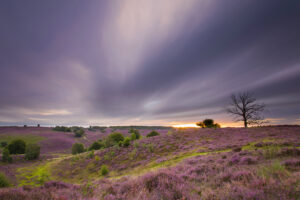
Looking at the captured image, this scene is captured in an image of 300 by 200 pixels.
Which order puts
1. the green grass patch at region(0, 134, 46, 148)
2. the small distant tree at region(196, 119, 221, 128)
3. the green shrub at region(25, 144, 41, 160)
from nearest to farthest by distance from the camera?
the green shrub at region(25, 144, 41, 160), the small distant tree at region(196, 119, 221, 128), the green grass patch at region(0, 134, 46, 148)

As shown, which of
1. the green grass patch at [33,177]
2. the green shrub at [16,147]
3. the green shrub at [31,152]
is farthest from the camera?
the green shrub at [16,147]

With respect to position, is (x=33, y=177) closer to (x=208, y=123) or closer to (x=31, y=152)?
(x=31, y=152)

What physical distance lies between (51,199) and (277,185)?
7.26 metres

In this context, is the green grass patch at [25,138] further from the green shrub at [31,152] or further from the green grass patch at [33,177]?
the green grass patch at [33,177]

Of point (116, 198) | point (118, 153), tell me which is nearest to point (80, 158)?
point (118, 153)

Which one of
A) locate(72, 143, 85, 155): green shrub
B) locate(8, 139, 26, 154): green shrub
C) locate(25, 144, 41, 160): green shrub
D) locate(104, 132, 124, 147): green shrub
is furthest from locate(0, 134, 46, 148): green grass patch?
locate(104, 132, 124, 147): green shrub

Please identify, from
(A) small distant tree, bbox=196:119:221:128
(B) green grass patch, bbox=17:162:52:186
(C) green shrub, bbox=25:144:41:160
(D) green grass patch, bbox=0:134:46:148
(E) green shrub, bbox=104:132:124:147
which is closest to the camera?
(B) green grass patch, bbox=17:162:52:186

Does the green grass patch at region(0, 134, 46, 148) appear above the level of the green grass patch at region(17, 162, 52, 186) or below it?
above

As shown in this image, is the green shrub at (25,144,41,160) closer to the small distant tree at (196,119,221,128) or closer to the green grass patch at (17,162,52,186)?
the green grass patch at (17,162,52,186)

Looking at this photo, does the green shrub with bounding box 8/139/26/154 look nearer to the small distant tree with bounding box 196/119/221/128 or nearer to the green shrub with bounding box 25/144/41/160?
the green shrub with bounding box 25/144/41/160

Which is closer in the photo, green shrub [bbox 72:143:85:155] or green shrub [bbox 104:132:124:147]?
green shrub [bbox 104:132:124:147]

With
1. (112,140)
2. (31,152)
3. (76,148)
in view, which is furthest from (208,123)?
(31,152)

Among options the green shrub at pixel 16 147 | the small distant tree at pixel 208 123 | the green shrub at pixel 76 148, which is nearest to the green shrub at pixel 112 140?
the green shrub at pixel 76 148

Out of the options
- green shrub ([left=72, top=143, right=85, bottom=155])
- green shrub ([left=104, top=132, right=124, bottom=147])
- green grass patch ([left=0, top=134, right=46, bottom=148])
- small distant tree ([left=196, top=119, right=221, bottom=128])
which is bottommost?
green shrub ([left=72, top=143, right=85, bottom=155])
